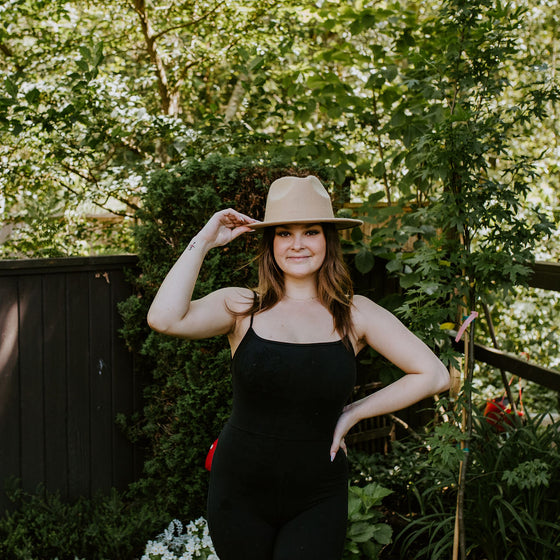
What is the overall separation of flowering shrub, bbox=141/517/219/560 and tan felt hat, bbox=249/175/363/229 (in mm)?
1850

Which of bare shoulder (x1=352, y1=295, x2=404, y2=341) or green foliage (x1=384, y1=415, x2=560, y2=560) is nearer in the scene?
bare shoulder (x1=352, y1=295, x2=404, y2=341)

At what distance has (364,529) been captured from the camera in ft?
10.1

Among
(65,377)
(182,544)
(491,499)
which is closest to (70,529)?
(182,544)

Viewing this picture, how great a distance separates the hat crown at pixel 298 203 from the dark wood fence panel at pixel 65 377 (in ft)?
6.16

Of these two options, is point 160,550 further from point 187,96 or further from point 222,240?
point 187,96

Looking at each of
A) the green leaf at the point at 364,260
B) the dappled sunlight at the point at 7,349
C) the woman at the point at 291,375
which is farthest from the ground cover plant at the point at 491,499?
the dappled sunlight at the point at 7,349

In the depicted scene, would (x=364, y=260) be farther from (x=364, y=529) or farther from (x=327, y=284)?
(x=327, y=284)

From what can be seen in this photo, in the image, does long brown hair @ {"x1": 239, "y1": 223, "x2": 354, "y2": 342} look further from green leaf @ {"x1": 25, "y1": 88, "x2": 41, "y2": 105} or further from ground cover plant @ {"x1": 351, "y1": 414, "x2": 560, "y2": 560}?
green leaf @ {"x1": 25, "y1": 88, "x2": 41, "y2": 105}

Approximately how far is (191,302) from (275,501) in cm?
70

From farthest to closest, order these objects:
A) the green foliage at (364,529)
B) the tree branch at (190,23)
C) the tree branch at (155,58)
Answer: the tree branch at (190,23) < the tree branch at (155,58) < the green foliage at (364,529)

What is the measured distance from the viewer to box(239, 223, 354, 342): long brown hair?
2.14 metres

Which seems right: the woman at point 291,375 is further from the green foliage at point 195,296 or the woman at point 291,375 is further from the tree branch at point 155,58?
the tree branch at point 155,58

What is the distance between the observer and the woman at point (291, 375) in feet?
6.46

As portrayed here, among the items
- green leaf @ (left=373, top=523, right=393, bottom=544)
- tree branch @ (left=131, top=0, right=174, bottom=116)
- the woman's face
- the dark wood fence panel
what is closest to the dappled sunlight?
the dark wood fence panel
